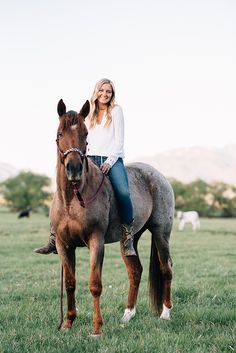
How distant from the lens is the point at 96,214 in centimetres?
554

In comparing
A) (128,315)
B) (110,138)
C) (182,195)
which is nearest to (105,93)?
(110,138)

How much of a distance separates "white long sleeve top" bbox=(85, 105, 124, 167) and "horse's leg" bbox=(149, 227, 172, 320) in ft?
5.21

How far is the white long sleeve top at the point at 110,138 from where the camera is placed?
5982 mm

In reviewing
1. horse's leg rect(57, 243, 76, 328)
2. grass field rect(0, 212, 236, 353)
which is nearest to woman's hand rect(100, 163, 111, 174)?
horse's leg rect(57, 243, 76, 328)

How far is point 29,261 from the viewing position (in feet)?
45.8

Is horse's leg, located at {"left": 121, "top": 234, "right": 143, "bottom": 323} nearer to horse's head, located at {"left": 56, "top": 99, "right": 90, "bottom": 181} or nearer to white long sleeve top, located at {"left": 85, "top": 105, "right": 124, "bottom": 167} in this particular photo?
white long sleeve top, located at {"left": 85, "top": 105, "right": 124, "bottom": 167}

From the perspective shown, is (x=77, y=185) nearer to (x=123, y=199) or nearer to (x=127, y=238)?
(x=123, y=199)

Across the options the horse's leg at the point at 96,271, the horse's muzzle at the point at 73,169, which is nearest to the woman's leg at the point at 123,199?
the horse's leg at the point at 96,271

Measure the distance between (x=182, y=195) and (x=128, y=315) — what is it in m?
51.4

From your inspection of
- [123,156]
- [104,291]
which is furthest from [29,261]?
[123,156]

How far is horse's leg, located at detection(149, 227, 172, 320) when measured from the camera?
678 centimetres

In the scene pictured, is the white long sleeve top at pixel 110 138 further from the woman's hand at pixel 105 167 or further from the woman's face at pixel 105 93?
the woman's face at pixel 105 93

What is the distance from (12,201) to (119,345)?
59171 millimetres

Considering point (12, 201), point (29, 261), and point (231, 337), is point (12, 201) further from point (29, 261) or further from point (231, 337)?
point (231, 337)
